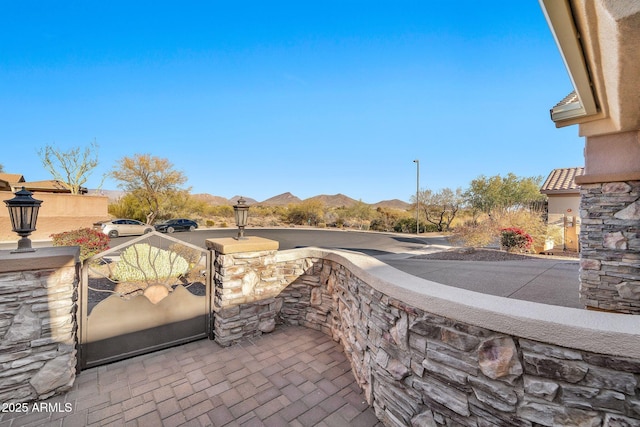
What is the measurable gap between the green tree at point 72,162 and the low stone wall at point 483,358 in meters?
23.2

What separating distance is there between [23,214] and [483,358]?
162 inches

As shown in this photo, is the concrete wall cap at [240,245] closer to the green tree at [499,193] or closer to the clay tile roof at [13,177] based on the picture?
the green tree at [499,193]

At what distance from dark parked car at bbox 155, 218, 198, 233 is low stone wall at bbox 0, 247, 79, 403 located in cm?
1599

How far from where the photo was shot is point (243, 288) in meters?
3.62

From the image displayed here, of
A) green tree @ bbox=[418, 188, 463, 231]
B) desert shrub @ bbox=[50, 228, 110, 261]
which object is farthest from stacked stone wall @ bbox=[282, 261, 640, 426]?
green tree @ bbox=[418, 188, 463, 231]

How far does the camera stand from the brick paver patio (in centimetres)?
224

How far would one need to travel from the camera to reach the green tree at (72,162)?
1750cm

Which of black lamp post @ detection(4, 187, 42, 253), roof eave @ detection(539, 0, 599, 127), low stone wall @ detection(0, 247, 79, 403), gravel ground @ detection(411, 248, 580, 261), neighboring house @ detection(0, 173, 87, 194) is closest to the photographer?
roof eave @ detection(539, 0, 599, 127)

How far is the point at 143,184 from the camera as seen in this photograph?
67.3 ft

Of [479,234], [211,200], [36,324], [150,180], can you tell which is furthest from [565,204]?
[211,200]

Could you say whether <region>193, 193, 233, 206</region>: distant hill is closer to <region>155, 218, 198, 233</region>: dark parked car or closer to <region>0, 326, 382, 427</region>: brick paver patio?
<region>155, 218, 198, 233</region>: dark parked car

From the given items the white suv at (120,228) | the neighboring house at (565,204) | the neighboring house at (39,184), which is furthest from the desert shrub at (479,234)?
the neighboring house at (39,184)

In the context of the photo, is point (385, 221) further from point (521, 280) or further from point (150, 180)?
point (150, 180)

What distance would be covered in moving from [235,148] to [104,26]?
591 inches
